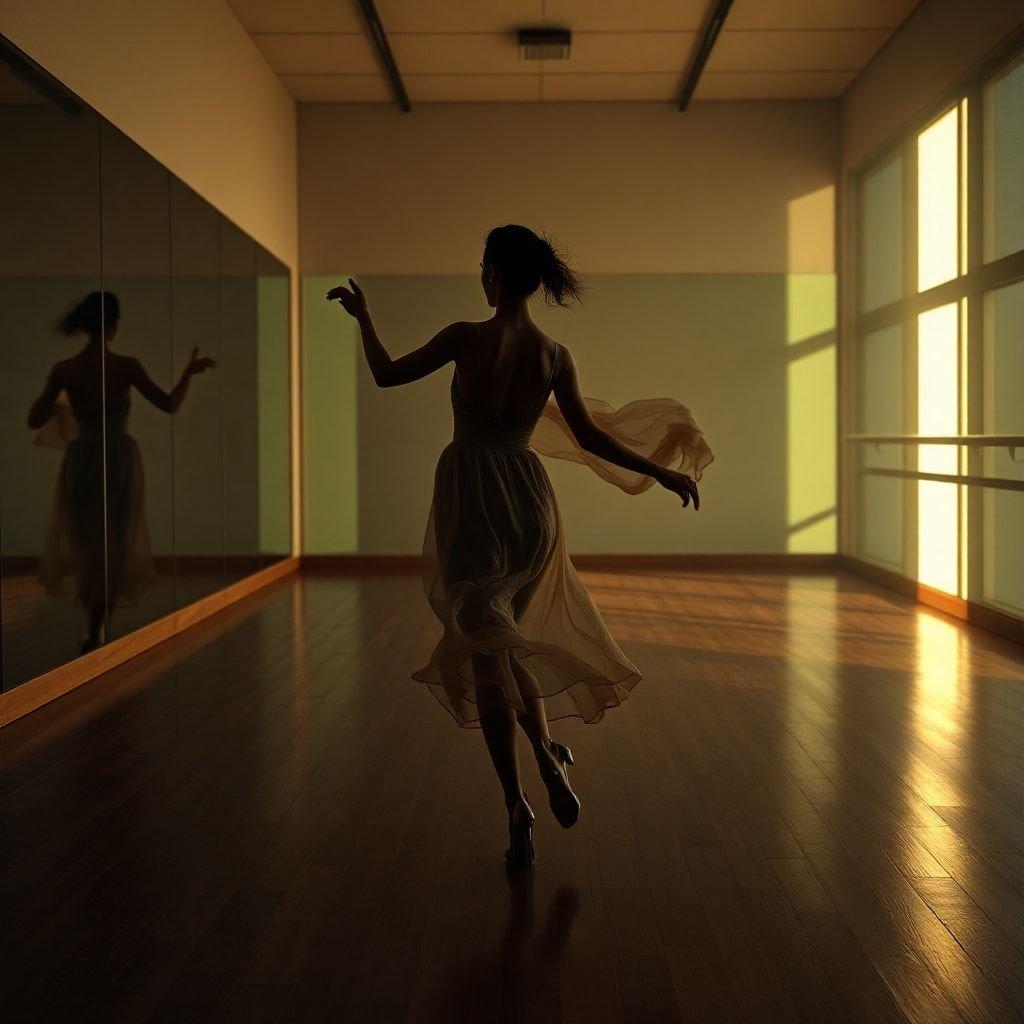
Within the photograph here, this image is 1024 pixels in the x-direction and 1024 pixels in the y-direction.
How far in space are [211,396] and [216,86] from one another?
73.9 inches

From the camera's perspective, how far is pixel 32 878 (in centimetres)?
284

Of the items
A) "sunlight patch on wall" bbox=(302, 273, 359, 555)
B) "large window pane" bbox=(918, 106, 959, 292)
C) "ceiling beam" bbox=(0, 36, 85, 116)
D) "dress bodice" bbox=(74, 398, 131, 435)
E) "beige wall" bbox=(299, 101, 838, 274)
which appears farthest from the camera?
"sunlight patch on wall" bbox=(302, 273, 359, 555)

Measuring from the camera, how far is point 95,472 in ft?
16.9

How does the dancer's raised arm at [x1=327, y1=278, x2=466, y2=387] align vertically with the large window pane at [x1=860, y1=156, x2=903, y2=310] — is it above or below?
below

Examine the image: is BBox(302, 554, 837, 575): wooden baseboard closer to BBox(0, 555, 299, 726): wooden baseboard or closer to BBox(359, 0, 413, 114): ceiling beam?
BBox(0, 555, 299, 726): wooden baseboard

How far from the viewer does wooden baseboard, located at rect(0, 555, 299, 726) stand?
447cm

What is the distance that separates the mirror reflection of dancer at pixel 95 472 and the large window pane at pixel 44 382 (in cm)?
1

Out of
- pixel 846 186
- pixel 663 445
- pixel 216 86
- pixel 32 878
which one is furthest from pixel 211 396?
pixel 846 186

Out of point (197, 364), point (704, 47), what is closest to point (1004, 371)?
point (704, 47)

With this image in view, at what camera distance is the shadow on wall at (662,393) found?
10102 millimetres

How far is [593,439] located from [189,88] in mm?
4515

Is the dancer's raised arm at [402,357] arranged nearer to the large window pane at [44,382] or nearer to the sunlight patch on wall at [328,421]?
the large window pane at [44,382]

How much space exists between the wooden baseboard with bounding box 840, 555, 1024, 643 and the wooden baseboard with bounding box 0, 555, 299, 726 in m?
4.21

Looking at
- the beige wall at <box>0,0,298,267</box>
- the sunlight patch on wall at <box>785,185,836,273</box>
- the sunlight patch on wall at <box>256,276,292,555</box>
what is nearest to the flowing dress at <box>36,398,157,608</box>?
the beige wall at <box>0,0,298,267</box>
